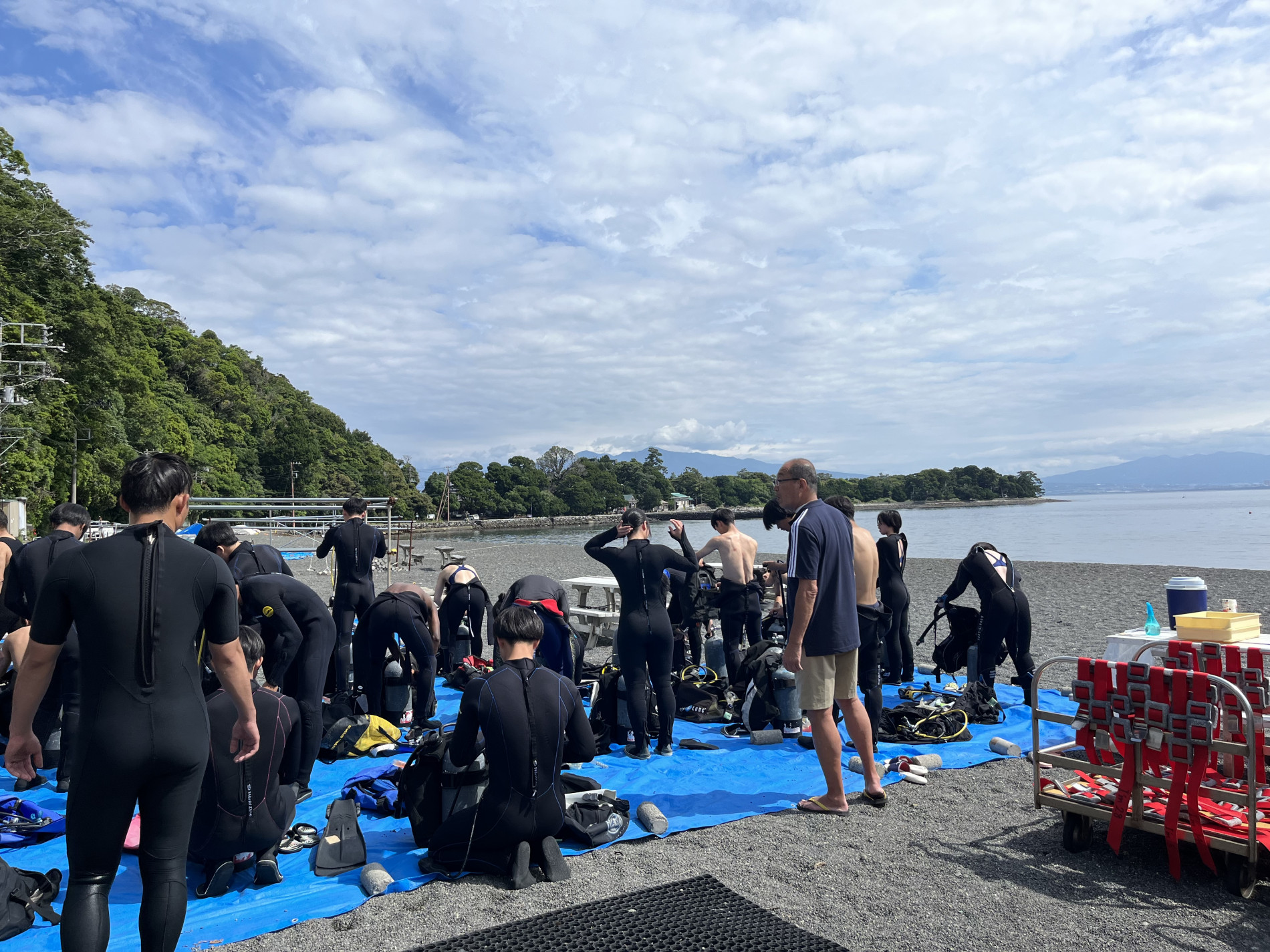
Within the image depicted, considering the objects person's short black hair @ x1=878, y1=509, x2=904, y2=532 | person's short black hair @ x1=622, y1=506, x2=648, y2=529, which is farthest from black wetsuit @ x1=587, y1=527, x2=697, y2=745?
person's short black hair @ x1=878, y1=509, x2=904, y2=532

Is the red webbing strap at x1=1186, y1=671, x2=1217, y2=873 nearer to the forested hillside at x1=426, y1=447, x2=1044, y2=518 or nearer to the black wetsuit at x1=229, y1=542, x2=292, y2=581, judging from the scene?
the black wetsuit at x1=229, y1=542, x2=292, y2=581

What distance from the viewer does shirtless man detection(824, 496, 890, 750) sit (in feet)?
17.5

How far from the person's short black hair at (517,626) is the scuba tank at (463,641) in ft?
14.4

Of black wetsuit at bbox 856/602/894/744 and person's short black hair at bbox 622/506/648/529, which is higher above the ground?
person's short black hair at bbox 622/506/648/529

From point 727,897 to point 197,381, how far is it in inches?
3107

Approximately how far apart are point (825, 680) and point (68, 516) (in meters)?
5.11

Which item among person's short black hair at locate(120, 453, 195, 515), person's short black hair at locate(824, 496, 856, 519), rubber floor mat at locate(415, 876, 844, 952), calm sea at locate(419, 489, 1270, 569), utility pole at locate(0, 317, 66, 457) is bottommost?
calm sea at locate(419, 489, 1270, 569)

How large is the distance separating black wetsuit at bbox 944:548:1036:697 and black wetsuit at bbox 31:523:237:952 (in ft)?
19.4

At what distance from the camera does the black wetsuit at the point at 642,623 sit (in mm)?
5668

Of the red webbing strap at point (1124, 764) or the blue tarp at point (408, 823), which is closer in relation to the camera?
the blue tarp at point (408, 823)

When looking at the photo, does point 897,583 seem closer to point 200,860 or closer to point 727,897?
point 727,897

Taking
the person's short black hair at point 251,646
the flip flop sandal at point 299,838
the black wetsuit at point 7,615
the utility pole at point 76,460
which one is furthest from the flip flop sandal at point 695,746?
the utility pole at point 76,460

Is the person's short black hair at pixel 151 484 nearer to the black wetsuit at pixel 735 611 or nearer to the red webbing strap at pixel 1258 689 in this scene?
the red webbing strap at pixel 1258 689

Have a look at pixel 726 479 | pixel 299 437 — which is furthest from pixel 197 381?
pixel 726 479
